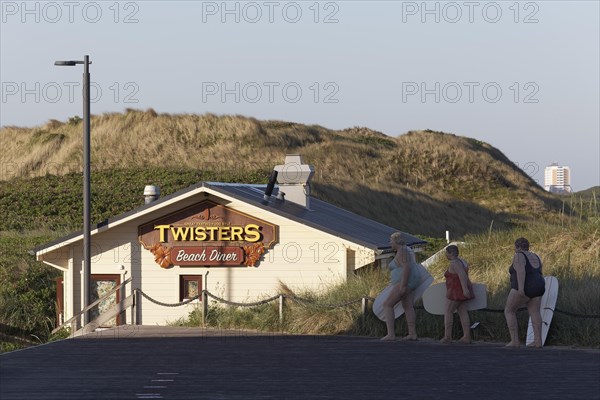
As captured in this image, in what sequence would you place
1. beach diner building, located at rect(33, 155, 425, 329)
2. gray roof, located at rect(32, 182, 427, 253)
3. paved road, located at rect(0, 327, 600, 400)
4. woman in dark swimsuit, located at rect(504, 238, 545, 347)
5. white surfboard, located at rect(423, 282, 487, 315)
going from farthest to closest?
beach diner building, located at rect(33, 155, 425, 329) → gray roof, located at rect(32, 182, 427, 253) → white surfboard, located at rect(423, 282, 487, 315) → woman in dark swimsuit, located at rect(504, 238, 545, 347) → paved road, located at rect(0, 327, 600, 400)

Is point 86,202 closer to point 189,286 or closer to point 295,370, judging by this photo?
point 189,286

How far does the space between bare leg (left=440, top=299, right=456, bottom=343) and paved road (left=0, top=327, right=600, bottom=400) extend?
0.25m

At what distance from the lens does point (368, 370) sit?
16047mm

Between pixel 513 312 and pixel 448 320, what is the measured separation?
1726mm

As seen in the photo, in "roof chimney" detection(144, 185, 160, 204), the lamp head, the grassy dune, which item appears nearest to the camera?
the grassy dune

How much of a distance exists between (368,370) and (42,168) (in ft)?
212

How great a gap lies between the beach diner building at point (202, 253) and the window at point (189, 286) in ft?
0.08

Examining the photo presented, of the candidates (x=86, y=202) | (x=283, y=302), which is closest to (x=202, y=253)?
(x=86, y=202)

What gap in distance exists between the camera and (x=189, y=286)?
29641mm

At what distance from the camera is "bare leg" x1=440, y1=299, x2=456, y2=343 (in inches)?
795

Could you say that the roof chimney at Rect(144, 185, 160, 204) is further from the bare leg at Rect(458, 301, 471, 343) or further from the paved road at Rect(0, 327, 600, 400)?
the bare leg at Rect(458, 301, 471, 343)

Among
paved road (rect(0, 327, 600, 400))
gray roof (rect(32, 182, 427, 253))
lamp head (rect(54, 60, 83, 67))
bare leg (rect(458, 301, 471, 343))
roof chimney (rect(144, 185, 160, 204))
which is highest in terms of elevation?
lamp head (rect(54, 60, 83, 67))

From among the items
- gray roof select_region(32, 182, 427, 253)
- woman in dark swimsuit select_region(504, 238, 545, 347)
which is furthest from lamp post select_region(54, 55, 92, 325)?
woman in dark swimsuit select_region(504, 238, 545, 347)

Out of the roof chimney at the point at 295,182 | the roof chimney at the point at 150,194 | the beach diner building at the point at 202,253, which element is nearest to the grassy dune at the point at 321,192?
the beach diner building at the point at 202,253
